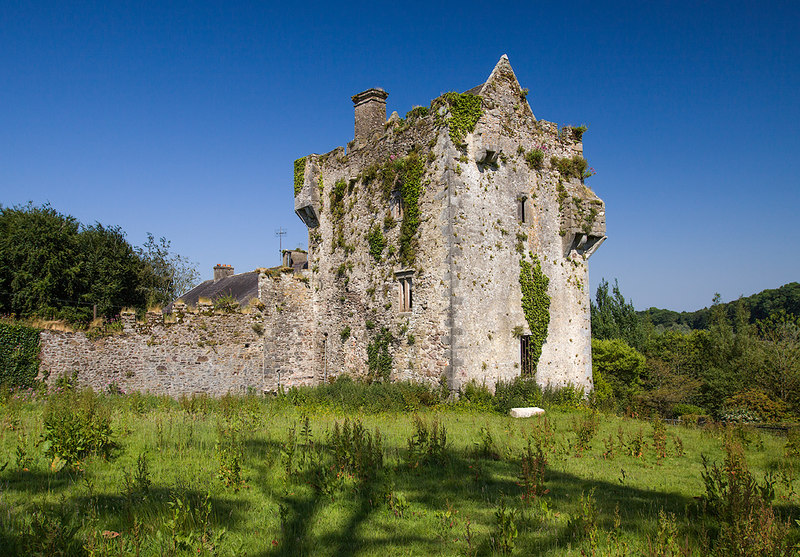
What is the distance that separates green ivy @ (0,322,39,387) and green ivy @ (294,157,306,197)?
11.0 meters

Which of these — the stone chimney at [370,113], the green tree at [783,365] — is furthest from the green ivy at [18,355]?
the green tree at [783,365]

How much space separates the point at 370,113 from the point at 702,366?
3422 centimetres

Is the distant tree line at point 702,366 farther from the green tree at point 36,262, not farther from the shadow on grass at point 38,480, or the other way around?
the green tree at point 36,262

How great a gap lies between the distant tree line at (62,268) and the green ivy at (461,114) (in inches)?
918

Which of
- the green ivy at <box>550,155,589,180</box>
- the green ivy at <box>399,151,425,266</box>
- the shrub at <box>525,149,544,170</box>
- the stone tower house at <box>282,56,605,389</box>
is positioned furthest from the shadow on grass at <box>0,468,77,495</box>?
the green ivy at <box>550,155,589,180</box>

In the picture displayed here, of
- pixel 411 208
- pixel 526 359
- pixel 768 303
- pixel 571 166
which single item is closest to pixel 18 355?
pixel 411 208

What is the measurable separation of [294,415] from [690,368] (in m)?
38.0

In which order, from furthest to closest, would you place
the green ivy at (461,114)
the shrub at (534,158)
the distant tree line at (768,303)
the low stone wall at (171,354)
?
the distant tree line at (768,303)
the shrub at (534,158)
the green ivy at (461,114)
the low stone wall at (171,354)

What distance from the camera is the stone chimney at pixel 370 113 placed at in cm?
2073

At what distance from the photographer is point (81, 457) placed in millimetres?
8016

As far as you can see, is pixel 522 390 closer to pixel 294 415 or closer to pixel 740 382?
pixel 294 415

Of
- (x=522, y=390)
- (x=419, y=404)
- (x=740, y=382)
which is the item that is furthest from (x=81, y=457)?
(x=740, y=382)

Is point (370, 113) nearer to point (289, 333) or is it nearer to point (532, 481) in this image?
point (289, 333)

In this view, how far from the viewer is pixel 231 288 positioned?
34.8 m
